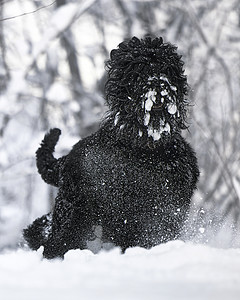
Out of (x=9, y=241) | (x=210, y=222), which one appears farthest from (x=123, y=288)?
(x=9, y=241)

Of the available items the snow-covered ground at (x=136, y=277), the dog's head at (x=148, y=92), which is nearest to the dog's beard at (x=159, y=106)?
the dog's head at (x=148, y=92)

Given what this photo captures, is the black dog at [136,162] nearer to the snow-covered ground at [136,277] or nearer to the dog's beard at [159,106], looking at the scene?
the dog's beard at [159,106]

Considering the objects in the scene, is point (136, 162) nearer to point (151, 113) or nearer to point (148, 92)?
point (151, 113)

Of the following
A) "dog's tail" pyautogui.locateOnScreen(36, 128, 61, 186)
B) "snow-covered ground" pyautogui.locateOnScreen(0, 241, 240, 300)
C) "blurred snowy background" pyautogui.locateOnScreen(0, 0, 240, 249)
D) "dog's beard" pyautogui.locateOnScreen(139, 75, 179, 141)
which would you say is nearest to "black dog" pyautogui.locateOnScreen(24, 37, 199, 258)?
"dog's beard" pyautogui.locateOnScreen(139, 75, 179, 141)

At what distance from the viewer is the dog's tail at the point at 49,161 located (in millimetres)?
4777

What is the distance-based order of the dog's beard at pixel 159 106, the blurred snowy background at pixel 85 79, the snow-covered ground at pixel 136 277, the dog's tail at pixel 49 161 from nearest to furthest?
the snow-covered ground at pixel 136 277 < the dog's beard at pixel 159 106 < the dog's tail at pixel 49 161 < the blurred snowy background at pixel 85 79

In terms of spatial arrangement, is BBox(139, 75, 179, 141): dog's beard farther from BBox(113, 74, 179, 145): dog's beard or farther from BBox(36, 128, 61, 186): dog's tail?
BBox(36, 128, 61, 186): dog's tail

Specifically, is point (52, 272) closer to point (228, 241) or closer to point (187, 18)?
point (228, 241)

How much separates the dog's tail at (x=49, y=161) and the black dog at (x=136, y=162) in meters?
0.34

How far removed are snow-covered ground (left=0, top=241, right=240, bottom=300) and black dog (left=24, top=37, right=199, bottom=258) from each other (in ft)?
2.01

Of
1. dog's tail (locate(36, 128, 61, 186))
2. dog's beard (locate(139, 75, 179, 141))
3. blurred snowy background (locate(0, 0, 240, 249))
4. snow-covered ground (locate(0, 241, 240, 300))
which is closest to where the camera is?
snow-covered ground (locate(0, 241, 240, 300))

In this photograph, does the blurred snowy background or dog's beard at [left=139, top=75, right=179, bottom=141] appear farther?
the blurred snowy background

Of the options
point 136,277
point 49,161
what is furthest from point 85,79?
point 136,277

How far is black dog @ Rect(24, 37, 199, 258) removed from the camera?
4.11 meters
